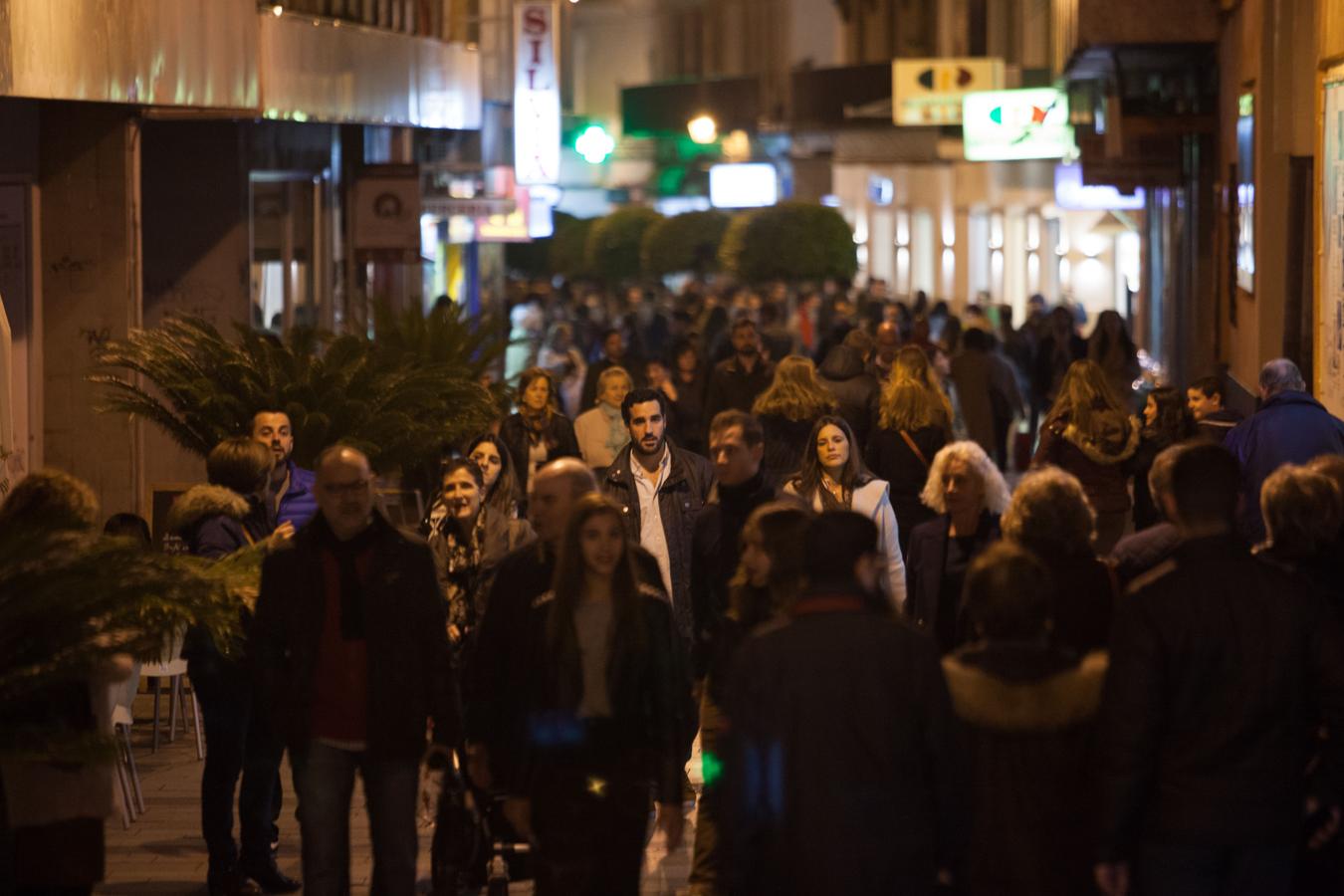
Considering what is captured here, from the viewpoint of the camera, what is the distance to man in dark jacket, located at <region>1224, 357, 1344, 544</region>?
1056cm

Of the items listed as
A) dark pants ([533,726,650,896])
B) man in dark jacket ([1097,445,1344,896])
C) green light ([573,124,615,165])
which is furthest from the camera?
green light ([573,124,615,165])

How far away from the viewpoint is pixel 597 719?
6.58 metres

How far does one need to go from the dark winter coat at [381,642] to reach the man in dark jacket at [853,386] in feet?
25.0

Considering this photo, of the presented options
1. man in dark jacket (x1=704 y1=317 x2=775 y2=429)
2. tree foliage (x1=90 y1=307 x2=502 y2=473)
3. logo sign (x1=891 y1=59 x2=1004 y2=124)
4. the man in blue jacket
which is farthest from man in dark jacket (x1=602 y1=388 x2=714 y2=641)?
logo sign (x1=891 y1=59 x2=1004 y2=124)

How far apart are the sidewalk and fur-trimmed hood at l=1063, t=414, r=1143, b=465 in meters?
2.73

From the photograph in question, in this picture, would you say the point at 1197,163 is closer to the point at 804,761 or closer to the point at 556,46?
the point at 556,46

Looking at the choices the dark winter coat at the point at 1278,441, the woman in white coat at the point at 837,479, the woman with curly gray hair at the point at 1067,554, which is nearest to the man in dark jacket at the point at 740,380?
the dark winter coat at the point at 1278,441

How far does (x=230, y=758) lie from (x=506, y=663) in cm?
185

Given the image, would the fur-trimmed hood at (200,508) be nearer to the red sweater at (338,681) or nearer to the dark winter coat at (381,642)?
the dark winter coat at (381,642)

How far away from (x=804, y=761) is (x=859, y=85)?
158 ft

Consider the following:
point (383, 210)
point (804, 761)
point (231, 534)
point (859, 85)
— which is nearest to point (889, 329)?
point (383, 210)

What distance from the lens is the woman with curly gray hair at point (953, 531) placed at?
7.89 m

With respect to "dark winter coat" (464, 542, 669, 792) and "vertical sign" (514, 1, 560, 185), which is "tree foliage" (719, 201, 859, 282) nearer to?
"vertical sign" (514, 1, 560, 185)

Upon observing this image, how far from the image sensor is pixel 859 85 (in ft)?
172
